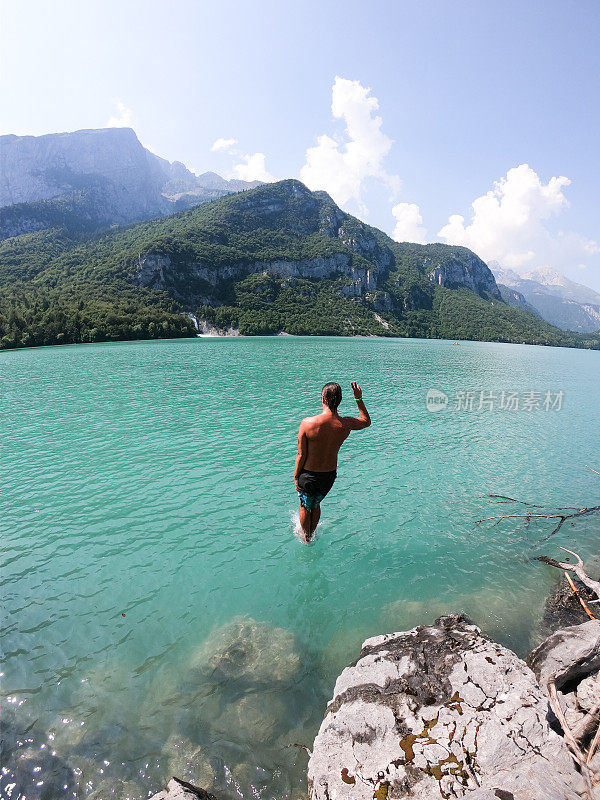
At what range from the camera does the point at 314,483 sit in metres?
7.53

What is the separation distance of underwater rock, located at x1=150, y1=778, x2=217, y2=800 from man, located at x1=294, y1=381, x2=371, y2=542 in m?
4.60

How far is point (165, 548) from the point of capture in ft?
→ 27.7

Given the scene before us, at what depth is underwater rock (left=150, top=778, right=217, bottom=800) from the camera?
11.5 ft

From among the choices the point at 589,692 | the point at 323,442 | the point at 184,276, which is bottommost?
the point at 589,692

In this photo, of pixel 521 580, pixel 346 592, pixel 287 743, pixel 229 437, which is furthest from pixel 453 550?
pixel 229 437

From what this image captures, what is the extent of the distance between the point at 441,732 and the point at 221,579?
4947 mm

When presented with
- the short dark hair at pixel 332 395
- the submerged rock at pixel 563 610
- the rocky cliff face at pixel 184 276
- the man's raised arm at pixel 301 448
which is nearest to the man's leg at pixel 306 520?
the man's raised arm at pixel 301 448

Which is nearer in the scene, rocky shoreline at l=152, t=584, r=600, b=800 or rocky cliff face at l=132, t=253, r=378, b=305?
rocky shoreline at l=152, t=584, r=600, b=800

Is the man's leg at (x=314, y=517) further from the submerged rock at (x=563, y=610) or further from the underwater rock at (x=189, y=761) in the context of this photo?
the submerged rock at (x=563, y=610)

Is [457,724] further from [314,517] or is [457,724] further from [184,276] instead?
[184,276]

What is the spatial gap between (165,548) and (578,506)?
12.7 m

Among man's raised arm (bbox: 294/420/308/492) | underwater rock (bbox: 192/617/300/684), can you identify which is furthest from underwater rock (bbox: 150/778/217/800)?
man's raised arm (bbox: 294/420/308/492)

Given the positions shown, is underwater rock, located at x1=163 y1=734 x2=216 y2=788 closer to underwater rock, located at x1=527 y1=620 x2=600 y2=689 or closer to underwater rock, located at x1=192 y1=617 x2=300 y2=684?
underwater rock, located at x1=192 y1=617 x2=300 y2=684

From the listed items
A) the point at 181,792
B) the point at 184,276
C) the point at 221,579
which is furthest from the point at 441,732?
the point at 184,276
